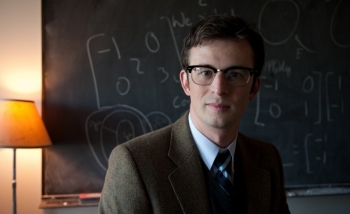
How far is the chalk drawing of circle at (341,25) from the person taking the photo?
2350 millimetres

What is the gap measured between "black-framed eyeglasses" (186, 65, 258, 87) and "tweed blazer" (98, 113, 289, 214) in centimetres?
18

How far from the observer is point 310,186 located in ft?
7.60

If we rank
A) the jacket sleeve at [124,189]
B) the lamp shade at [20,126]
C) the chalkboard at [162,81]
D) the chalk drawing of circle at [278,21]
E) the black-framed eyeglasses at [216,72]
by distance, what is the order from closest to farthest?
the jacket sleeve at [124,189] < the black-framed eyeglasses at [216,72] < the lamp shade at [20,126] < the chalkboard at [162,81] < the chalk drawing of circle at [278,21]

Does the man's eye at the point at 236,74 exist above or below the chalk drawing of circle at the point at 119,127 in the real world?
above

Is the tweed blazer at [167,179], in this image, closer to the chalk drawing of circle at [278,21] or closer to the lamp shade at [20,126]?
the lamp shade at [20,126]

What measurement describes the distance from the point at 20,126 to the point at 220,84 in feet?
4.00

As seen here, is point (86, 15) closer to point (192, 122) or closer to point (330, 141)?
point (192, 122)

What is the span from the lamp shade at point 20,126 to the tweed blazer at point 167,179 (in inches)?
36.4

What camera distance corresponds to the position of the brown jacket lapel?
1.05 m

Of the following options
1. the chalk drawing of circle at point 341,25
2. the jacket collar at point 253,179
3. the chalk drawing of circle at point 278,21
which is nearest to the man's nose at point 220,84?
the jacket collar at point 253,179

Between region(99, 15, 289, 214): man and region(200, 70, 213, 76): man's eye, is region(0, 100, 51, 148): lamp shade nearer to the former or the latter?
region(99, 15, 289, 214): man

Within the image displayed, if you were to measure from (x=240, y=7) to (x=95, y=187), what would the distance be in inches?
59.0

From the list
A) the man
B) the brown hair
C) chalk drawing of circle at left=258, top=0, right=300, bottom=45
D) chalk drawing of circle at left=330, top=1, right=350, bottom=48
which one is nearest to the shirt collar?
the man

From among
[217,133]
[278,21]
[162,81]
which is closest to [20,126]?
[162,81]
